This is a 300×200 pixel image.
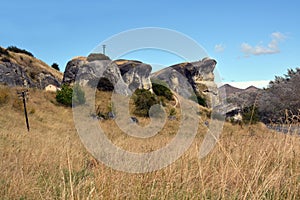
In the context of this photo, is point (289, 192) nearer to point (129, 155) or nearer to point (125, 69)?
point (129, 155)

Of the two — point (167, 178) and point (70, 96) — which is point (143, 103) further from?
point (167, 178)

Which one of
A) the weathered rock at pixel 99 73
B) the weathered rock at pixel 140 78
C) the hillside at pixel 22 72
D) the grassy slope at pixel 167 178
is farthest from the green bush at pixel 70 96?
the grassy slope at pixel 167 178

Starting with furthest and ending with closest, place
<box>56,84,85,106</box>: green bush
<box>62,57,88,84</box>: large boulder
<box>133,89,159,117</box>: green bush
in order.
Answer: <box>62,57,88,84</box>: large boulder → <box>133,89,159,117</box>: green bush → <box>56,84,85,106</box>: green bush

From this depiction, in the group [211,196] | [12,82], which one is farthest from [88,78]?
[211,196]

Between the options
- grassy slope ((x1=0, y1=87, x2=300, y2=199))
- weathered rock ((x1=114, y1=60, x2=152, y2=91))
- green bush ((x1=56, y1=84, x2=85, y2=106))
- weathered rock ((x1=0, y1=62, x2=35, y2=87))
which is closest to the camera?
grassy slope ((x1=0, y1=87, x2=300, y2=199))

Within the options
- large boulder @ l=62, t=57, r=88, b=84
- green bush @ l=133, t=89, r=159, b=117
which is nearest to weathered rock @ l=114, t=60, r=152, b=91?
green bush @ l=133, t=89, r=159, b=117

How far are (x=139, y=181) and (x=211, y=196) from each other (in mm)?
758

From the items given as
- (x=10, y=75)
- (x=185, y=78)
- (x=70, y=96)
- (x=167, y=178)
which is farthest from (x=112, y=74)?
(x=167, y=178)

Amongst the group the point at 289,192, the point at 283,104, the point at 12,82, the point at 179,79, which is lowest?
the point at 289,192

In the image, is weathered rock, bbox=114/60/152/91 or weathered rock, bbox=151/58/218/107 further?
weathered rock, bbox=114/60/152/91

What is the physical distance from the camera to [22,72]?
135ft

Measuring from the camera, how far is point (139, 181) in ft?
10.5

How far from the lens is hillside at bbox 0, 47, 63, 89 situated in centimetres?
3388

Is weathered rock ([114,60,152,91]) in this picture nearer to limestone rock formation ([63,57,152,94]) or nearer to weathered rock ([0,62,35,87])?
limestone rock formation ([63,57,152,94])
